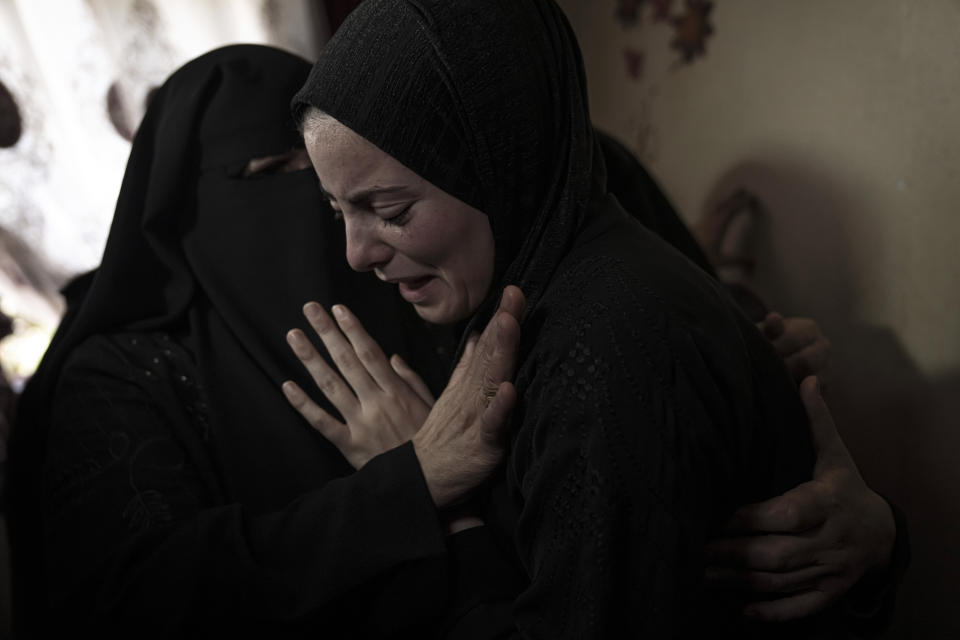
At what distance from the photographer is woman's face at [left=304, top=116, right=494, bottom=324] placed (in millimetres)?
910

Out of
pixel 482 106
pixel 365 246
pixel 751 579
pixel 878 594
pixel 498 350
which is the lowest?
pixel 878 594

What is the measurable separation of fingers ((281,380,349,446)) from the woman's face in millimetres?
270

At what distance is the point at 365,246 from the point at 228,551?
495 mm

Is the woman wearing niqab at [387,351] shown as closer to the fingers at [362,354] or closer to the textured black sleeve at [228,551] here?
the textured black sleeve at [228,551]

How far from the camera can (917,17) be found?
4.97ft

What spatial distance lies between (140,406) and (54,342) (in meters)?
0.29

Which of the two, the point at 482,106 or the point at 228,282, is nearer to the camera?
the point at 482,106

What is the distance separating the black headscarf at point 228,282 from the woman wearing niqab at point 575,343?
389 millimetres

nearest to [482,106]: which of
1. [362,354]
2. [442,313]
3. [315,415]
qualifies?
[442,313]

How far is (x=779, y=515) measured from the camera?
35.6 inches

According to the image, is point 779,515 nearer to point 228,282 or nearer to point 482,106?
point 482,106

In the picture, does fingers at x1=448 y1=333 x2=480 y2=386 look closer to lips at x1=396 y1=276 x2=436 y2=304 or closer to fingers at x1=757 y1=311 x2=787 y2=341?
lips at x1=396 y1=276 x2=436 y2=304

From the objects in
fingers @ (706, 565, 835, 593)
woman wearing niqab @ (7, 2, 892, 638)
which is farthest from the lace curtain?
fingers @ (706, 565, 835, 593)

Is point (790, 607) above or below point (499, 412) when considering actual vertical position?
below
